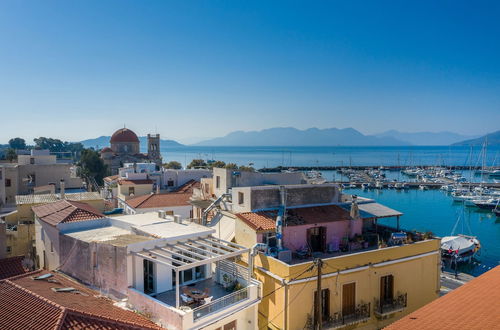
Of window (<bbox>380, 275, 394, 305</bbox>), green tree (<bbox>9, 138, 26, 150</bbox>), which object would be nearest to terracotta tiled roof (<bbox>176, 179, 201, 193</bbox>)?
window (<bbox>380, 275, 394, 305</bbox>)

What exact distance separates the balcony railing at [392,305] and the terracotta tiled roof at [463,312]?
18.2ft

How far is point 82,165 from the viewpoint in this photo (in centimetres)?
5878

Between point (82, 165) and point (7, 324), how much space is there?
53.9 metres

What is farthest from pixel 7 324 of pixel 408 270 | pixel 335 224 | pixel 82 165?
pixel 82 165

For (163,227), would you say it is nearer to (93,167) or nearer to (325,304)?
(325,304)

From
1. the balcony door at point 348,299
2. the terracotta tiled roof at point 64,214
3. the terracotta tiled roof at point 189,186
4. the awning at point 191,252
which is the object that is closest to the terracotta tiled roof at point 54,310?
the awning at point 191,252

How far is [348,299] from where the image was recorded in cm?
1554

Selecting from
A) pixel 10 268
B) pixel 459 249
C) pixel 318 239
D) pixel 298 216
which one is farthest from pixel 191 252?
pixel 459 249

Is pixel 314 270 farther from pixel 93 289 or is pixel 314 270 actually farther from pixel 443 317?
pixel 93 289

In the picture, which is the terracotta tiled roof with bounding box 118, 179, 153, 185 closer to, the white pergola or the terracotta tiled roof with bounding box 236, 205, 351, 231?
the terracotta tiled roof with bounding box 236, 205, 351, 231

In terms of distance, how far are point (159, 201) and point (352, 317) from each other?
60.3 feet

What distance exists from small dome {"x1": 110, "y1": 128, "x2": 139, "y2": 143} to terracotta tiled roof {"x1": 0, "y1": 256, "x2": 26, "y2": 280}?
59.3 m

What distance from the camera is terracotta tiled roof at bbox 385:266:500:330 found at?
826cm

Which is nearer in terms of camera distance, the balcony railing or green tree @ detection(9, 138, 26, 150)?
the balcony railing
